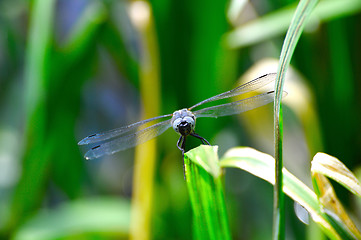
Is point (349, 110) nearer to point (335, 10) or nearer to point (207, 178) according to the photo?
point (335, 10)

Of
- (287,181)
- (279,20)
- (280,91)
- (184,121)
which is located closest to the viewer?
(280,91)

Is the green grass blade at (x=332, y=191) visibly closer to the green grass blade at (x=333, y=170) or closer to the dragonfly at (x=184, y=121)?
the green grass blade at (x=333, y=170)

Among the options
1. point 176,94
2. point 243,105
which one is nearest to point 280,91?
point 243,105

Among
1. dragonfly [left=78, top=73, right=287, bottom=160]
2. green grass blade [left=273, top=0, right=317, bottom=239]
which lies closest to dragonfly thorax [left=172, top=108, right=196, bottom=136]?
dragonfly [left=78, top=73, right=287, bottom=160]

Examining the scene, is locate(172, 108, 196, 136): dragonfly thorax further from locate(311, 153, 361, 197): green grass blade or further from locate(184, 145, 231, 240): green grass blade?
locate(311, 153, 361, 197): green grass blade

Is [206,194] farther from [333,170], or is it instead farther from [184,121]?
[184,121]

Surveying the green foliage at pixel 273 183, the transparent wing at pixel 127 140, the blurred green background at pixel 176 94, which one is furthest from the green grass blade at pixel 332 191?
the blurred green background at pixel 176 94
